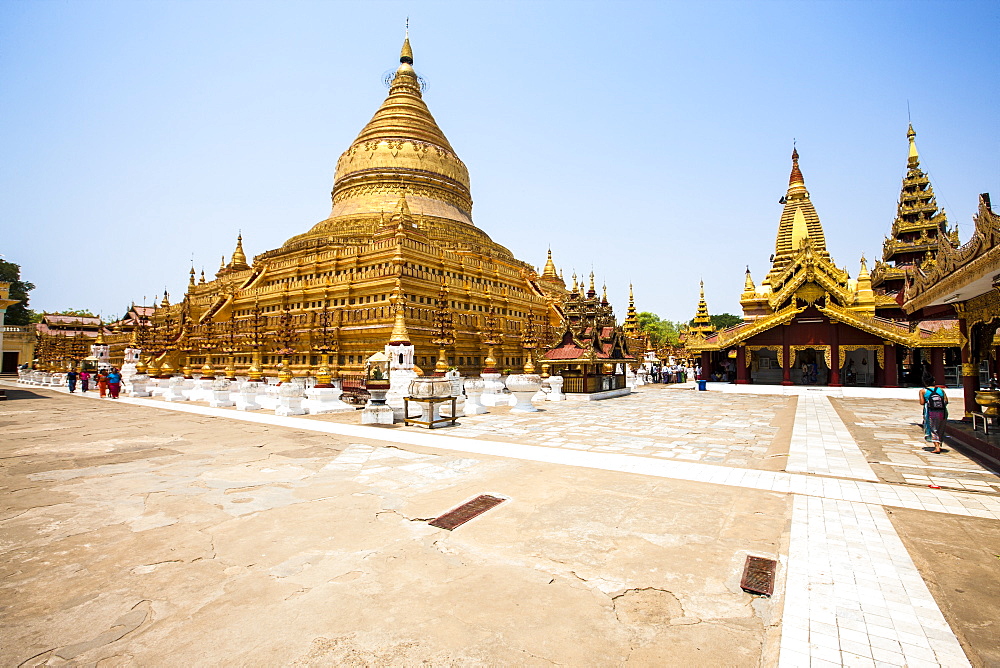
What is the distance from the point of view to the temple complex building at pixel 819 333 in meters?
26.9

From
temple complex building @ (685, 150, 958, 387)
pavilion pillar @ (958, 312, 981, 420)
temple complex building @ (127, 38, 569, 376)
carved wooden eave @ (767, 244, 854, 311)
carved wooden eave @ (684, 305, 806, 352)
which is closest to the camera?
pavilion pillar @ (958, 312, 981, 420)

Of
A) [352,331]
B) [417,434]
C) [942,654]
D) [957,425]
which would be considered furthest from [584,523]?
→ [352,331]

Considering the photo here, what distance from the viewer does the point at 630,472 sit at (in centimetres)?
784

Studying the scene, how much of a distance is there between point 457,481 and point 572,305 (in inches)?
702

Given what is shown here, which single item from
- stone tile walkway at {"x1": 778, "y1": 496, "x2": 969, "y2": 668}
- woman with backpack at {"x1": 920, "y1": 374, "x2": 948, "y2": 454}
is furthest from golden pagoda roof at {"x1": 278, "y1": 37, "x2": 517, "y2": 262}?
stone tile walkway at {"x1": 778, "y1": 496, "x2": 969, "y2": 668}

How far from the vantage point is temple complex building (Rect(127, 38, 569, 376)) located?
2469 cm

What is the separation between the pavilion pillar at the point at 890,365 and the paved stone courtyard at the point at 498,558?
22.7 m

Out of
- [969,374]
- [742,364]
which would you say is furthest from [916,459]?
[742,364]

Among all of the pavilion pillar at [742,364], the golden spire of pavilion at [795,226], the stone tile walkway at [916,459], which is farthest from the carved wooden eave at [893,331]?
the stone tile walkway at [916,459]

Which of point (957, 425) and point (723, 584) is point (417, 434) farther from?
point (957, 425)

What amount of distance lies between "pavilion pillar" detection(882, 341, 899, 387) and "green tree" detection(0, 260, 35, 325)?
88.6 meters

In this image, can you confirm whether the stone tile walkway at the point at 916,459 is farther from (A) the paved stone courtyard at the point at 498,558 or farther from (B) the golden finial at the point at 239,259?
(B) the golden finial at the point at 239,259

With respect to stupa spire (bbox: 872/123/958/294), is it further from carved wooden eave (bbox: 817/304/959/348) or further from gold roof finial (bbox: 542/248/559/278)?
gold roof finial (bbox: 542/248/559/278)

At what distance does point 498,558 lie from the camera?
4492mm
